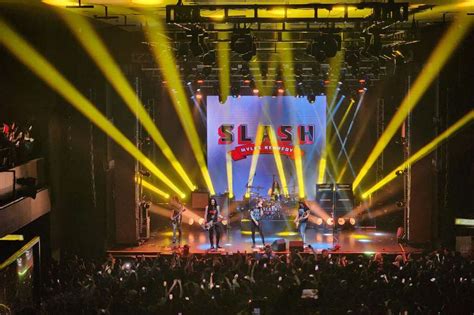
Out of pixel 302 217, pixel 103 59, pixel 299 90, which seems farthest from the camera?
pixel 299 90

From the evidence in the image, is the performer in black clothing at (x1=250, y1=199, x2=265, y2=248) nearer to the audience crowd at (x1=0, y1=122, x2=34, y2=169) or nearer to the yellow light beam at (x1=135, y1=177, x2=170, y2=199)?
the yellow light beam at (x1=135, y1=177, x2=170, y2=199)

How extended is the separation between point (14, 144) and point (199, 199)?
8990 mm

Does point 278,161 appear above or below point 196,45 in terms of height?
below

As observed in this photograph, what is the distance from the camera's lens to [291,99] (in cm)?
2472

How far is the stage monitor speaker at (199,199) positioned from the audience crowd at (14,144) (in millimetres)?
7210

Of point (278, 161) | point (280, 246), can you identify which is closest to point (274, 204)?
point (278, 161)

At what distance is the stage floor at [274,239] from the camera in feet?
63.9

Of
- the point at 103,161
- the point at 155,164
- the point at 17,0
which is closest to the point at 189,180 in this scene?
the point at 155,164

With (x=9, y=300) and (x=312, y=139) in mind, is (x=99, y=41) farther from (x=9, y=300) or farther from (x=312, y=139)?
(x=312, y=139)

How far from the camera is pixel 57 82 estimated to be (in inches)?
694

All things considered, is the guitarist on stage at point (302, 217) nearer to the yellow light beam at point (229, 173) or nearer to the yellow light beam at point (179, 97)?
the yellow light beam at point (229, 173)

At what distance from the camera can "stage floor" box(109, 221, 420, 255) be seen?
767 inches

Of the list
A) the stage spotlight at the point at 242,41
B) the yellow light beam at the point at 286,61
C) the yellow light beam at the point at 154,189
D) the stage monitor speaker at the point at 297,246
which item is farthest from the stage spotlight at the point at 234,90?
the stage spotlight at the point at 242,41

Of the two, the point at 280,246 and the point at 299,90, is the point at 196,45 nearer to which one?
the point at 280,246
